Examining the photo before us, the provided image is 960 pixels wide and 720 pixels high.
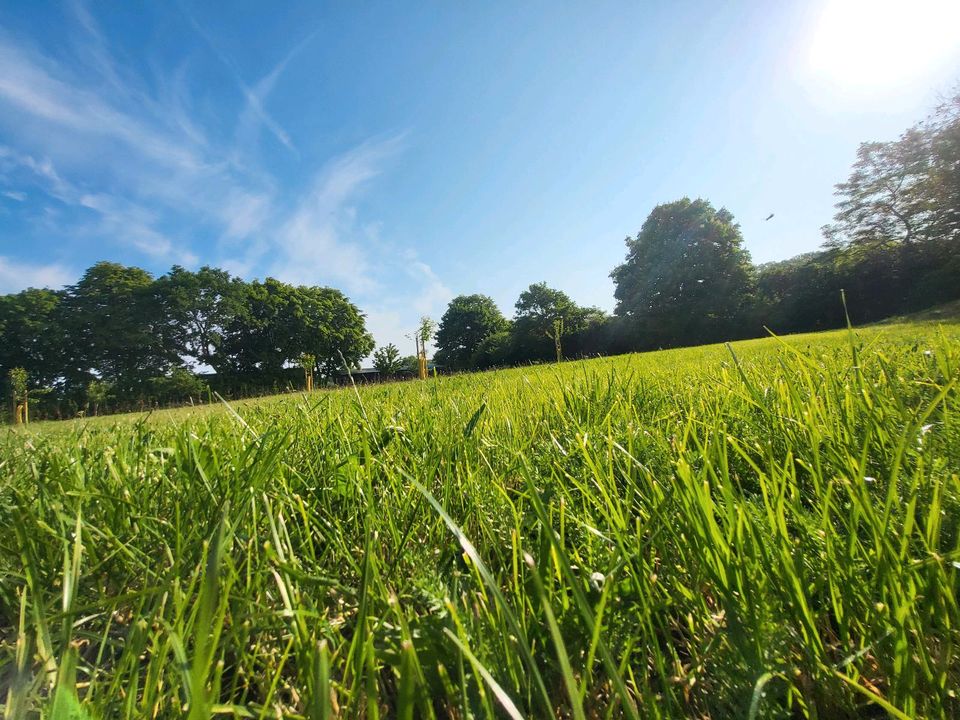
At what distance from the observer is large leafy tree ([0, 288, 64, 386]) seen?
96.5 feet

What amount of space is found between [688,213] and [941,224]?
13532mm

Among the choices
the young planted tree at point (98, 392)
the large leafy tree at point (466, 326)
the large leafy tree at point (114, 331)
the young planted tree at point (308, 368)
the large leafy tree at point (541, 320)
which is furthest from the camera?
the large leafy tree at point (466, 326)

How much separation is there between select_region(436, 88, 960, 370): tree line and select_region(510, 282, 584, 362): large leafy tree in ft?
0.41

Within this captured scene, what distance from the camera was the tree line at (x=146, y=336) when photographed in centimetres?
2955

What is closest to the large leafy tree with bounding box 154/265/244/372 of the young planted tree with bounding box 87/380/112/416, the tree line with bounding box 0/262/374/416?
the tree line with bounding box 0/262/374/416

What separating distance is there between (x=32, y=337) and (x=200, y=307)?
11.0 metres

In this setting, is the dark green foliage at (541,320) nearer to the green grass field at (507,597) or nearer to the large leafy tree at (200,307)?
the large leafy tree at (200,307)

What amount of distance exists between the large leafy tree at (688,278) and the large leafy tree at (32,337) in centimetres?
4321

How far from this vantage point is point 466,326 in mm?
45656

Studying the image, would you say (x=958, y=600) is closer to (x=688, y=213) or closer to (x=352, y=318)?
(x=688, y=213)

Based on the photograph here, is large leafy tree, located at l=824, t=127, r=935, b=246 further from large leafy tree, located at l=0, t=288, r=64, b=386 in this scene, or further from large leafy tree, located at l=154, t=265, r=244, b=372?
large leafy tree, located at l=0, t=288, r=64, b=386

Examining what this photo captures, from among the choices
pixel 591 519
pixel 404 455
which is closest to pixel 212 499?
pixel 404 455

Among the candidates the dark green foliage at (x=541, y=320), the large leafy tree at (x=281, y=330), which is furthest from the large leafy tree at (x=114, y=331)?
the dark green foliage at (x=541, y=320)

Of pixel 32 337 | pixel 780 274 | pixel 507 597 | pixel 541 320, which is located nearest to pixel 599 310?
pixel 541 320
